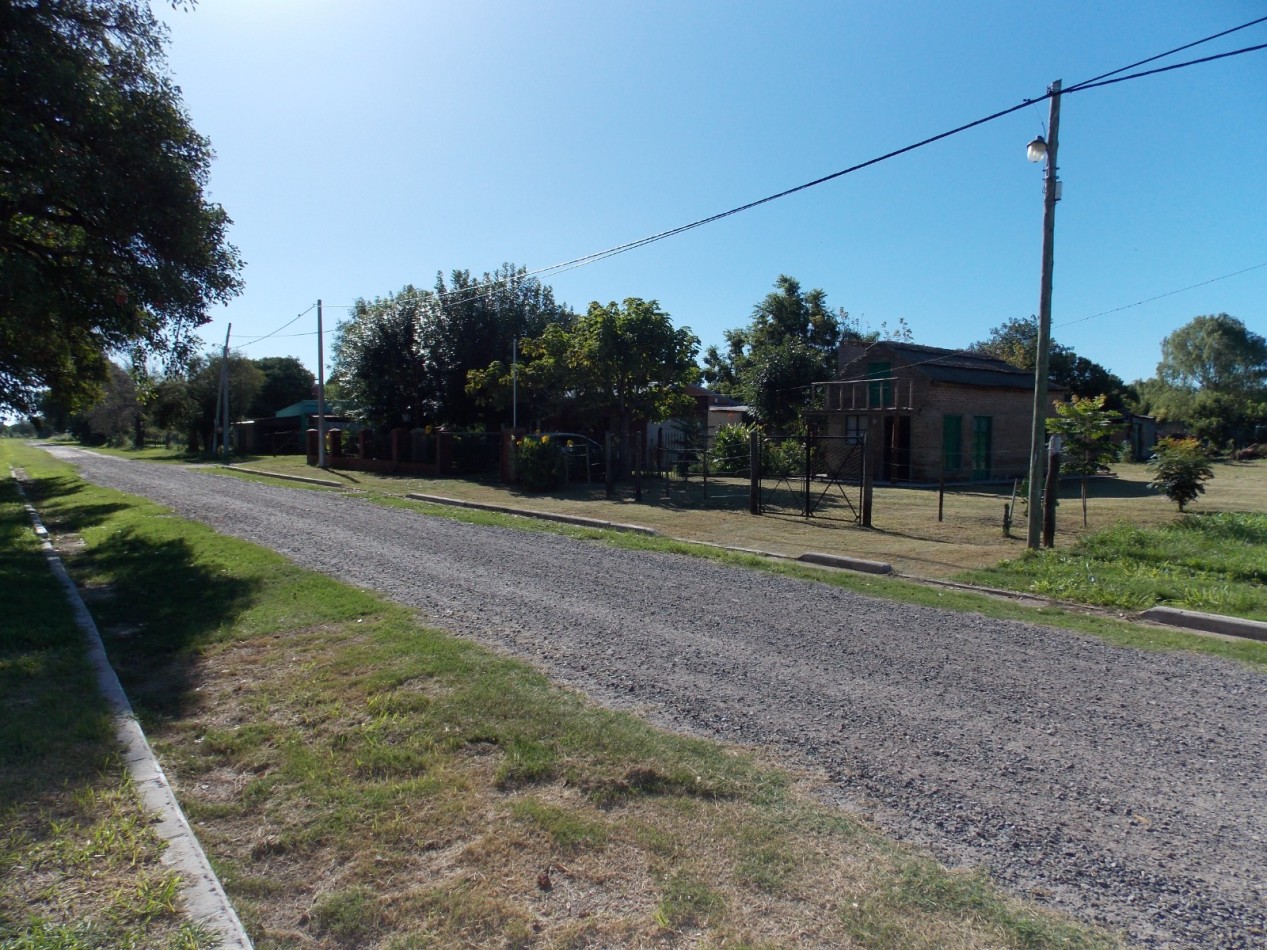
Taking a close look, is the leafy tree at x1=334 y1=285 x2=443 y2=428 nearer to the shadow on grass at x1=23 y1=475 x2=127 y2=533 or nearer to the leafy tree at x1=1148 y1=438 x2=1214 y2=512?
the shadow on grass at x1=23 y1=475 x2=127 y2=533

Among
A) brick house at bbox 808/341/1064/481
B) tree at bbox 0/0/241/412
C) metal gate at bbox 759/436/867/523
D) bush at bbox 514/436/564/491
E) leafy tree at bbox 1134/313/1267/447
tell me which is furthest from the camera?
leafy tree at bbox 1134/313/1267/447

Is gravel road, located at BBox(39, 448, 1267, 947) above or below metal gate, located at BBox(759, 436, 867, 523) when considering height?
below

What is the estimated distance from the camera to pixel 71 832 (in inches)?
144

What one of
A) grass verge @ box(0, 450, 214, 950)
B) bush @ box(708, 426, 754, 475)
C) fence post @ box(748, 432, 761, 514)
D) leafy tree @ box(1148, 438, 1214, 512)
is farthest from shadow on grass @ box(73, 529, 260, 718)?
bush @ box(708, 426, 754, 475)

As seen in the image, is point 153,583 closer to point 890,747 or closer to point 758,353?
point 890,747

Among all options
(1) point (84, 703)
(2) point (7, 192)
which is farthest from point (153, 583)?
(2) point (7, 192)

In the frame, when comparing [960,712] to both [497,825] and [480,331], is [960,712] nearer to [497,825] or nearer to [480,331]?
[497,825]

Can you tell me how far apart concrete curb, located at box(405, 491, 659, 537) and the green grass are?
6.48 meters

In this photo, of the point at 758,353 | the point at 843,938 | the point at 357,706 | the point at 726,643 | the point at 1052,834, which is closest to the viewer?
the point at 843,938

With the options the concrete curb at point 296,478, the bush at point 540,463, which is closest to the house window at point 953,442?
the bush at point 540,463

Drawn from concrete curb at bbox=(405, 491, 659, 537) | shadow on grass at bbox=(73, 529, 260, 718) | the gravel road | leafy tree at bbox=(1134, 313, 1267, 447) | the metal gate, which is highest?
leafy tree at bbox=(1134, 313, 1267, 447)

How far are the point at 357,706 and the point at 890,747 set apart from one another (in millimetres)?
3292

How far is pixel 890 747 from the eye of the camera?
474 cm

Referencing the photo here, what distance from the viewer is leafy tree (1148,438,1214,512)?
15.6 meters
